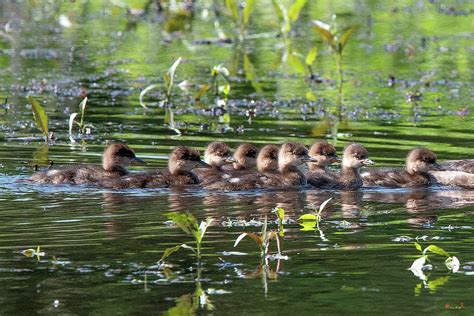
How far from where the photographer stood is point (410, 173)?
42.6ft

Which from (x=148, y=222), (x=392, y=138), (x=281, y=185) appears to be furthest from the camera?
(x=392, y=138)

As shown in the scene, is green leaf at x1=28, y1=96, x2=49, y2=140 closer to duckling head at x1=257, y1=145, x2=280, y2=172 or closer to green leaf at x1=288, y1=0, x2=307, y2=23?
duckling head at x1=257, y1=145, x2=280, y2=172

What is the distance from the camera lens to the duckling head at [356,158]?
42.6 feet

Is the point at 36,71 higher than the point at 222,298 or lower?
higher

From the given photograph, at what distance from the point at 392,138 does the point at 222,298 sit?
7.67m

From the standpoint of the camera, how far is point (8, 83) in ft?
64.1

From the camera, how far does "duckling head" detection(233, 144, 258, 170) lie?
13398mm

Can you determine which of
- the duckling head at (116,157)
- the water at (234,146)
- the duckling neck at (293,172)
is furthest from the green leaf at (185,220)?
the duckling neck at (293,172)

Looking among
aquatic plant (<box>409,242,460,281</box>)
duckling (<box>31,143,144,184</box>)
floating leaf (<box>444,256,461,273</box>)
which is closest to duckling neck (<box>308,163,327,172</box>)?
duckling (<box>31,143,144,184</box>)

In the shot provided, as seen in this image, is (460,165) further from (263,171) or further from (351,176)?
(263,171)

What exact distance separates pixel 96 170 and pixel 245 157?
5.63 ft

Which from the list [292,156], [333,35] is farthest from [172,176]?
[333,35]

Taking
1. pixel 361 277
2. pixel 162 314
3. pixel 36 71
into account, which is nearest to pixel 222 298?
pixel 162 314

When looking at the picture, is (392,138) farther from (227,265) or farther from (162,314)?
(162,314)
